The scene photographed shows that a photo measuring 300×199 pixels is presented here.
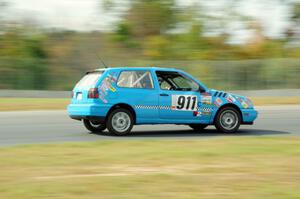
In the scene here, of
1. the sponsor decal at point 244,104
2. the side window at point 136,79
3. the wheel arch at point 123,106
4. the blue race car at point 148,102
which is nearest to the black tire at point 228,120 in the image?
the blue race car at point 148,102

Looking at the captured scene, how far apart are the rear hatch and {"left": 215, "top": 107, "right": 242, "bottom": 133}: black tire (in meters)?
3.04

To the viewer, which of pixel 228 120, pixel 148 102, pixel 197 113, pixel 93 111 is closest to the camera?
pixel 93 111

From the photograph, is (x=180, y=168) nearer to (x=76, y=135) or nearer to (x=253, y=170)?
(x=253, y=170)

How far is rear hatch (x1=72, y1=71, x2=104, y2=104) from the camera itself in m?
14.7

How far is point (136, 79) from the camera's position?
15172 mm

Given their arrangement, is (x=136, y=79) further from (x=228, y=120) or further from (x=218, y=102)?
(x=228, y=120)

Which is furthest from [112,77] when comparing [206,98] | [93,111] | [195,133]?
[195,133]

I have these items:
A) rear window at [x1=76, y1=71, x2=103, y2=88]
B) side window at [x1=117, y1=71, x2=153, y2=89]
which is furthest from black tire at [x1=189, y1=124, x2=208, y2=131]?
rear window at [x1=76, y1=71, x2=103, y2=88]

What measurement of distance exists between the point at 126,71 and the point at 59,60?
25526 mm

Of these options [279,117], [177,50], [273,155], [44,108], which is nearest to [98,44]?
[177,50]

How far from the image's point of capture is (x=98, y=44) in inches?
1855

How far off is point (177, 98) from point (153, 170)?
6018 millimetres

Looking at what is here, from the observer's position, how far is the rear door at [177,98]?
1524 cm

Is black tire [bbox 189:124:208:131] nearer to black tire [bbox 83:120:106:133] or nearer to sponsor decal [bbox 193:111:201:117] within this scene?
sponsor decal [bbox 193:111:201:117]
